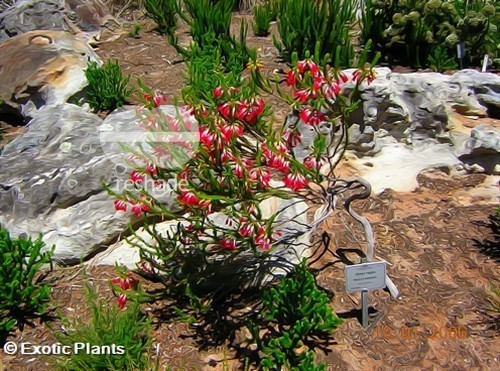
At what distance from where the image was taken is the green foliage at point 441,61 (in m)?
5.63

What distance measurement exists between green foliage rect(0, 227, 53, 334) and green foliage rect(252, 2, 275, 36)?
4232mm

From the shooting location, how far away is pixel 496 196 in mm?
4031

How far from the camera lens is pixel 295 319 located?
297cm

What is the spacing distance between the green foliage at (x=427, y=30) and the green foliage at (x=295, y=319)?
345 centimetres

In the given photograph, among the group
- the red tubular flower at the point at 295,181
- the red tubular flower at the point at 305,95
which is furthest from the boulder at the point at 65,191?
the red tubular flower at the point at 305,95

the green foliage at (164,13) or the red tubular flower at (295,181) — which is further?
the green foliage at (164,13)

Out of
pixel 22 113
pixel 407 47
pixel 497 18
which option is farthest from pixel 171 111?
pixel 497 18

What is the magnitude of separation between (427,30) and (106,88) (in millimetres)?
2936

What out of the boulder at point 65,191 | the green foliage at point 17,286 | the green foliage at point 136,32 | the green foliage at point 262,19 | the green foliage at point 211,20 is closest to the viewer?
the green foliage at point 17,286

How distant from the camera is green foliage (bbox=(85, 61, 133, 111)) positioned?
533 centimetres

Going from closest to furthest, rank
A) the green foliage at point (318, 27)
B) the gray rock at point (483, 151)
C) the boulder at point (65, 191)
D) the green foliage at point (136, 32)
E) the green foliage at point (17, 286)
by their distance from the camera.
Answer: the green foliage at point (17, 286)
the boulder at point (65, 191)
the gray rock at point (483, 151)
the green foliage at point (318, 27)
the green foliage at point (136, 32)

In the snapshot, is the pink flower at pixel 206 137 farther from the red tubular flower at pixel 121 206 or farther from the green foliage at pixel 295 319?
the green foliage at pixel 295 319

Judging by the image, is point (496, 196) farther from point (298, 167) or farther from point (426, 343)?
point (298, 167)

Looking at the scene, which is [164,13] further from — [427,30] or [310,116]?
[310,116]
